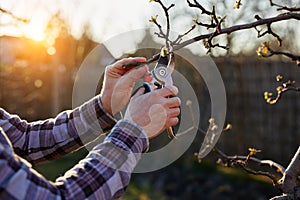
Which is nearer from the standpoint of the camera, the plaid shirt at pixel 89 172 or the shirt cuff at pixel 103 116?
the plaid shirt at pixel 89 172

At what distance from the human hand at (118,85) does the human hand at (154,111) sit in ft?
0.57

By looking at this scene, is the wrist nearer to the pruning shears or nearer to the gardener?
the gardener

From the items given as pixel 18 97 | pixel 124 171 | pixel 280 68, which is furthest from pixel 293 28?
pixel 124 171

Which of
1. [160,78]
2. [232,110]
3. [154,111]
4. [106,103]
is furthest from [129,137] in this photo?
[232,110]

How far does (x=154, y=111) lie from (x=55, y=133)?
1.78ft

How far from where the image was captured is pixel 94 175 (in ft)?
3.27

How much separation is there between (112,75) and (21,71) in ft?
23.3

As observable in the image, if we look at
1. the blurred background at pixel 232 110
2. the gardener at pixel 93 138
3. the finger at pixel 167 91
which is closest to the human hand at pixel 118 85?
the gardener at pixel 93 138

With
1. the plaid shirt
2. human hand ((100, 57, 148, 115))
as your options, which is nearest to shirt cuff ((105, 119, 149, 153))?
the plaid shirt

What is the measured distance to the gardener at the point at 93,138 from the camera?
916 millimetres

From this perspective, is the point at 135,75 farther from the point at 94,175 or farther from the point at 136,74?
the point at 94,175

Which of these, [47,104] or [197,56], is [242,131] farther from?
[47,104]

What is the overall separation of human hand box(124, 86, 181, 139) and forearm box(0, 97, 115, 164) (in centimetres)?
40

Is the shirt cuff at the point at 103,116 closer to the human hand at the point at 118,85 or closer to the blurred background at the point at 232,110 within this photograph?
the human hand at the point at 118,85
